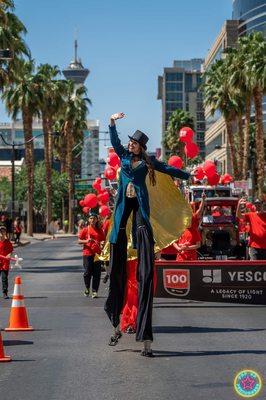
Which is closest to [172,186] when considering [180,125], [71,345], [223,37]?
[71,345]

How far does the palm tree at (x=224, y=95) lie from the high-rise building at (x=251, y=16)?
52349mm

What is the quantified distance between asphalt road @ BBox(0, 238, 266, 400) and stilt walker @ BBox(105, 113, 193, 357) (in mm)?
419

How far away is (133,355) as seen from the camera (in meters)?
9.58

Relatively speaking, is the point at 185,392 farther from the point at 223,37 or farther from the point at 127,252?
the point at 223,37

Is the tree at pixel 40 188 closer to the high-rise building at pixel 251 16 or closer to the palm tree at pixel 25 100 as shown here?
the high-rise building at pixel 251 16

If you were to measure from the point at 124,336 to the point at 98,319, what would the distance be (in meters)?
2.57

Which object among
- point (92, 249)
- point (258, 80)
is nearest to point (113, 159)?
point (92, 249)

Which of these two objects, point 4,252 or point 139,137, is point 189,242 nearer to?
point 4,252

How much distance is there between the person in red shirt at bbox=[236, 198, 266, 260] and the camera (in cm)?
1778

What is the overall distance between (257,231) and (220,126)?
301ft

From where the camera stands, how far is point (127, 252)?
10.4 meters

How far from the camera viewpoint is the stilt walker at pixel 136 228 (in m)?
9.62

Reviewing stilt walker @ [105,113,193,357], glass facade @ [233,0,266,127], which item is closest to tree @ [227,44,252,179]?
stilt walker @ [105,113,193,357]

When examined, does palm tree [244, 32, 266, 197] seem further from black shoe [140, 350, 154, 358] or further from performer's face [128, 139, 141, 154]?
black shoe [140, 350, 154, 358]
